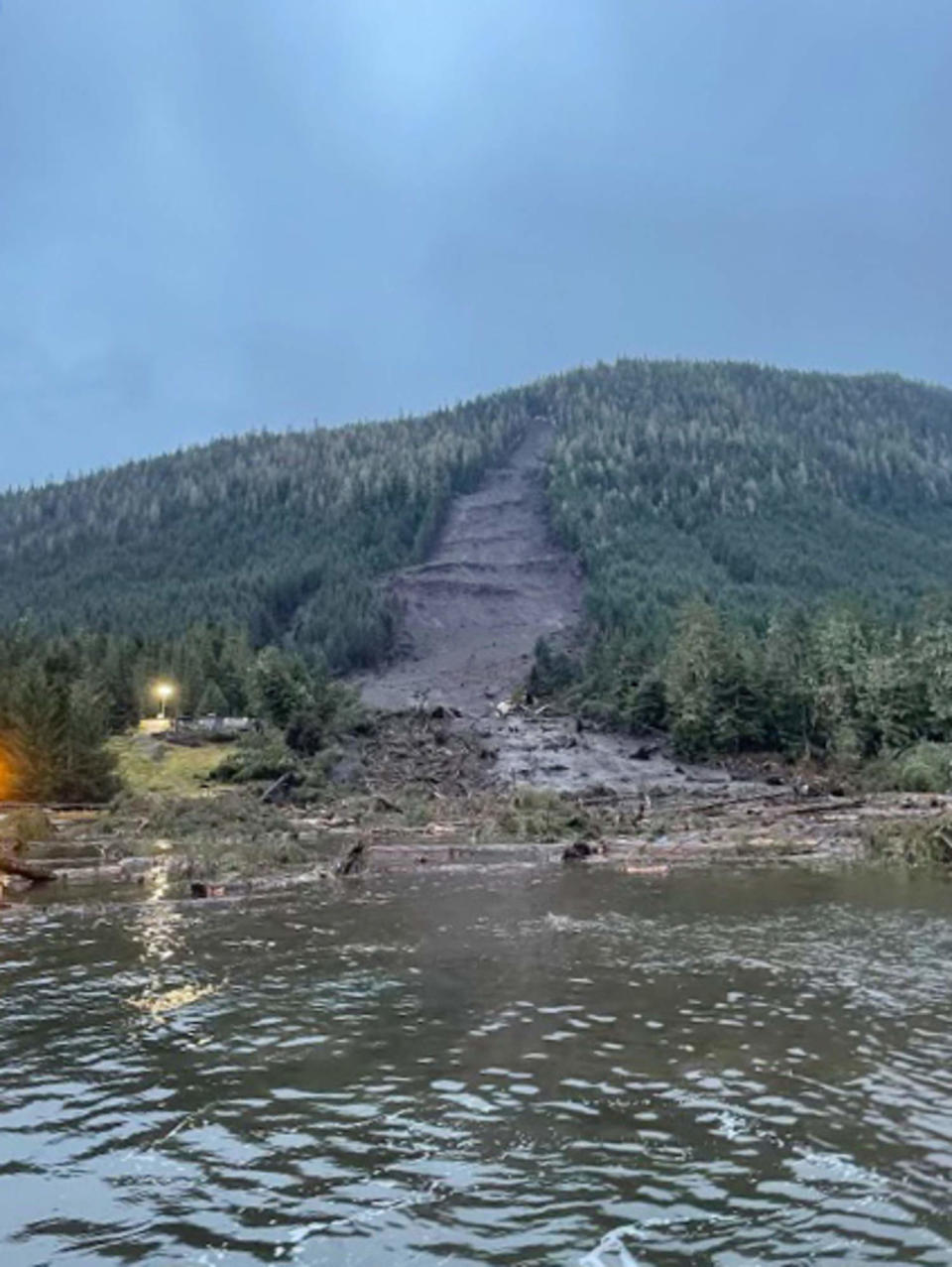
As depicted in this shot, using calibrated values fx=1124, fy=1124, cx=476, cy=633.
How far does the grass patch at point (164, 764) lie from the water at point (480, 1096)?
5622cm

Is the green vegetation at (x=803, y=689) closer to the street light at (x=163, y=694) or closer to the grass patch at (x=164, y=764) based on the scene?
the grass patch at (x=164, y=764)

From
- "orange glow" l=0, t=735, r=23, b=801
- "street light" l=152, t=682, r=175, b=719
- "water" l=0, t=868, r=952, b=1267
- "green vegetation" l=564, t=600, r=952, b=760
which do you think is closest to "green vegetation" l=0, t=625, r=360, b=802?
"orange glow" l=0, t=735, r=23, b=801

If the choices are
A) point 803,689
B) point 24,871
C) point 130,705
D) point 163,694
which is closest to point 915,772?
point 803,689

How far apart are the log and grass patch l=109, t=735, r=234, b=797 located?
116ft

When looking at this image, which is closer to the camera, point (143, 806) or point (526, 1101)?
point (526, 1101)

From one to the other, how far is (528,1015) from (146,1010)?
754 centimetres

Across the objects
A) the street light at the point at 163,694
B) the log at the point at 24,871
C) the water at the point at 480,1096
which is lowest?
→ the water at the point at 480,1096

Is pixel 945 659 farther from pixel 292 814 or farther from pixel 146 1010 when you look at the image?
pixel 146 1010

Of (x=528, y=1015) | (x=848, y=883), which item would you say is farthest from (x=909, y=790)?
(x=528, y=1015)

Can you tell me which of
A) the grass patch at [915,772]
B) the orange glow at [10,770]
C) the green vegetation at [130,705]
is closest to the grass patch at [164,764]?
the green vegetation at [130,705]

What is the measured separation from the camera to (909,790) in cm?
8181

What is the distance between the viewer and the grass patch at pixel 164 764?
281 ft

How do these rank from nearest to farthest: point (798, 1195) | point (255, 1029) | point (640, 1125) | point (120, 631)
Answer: point (798, 1195)
point (640, 1125)
point (255, 1029)
point (120, 631)

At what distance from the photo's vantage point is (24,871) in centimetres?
4259
